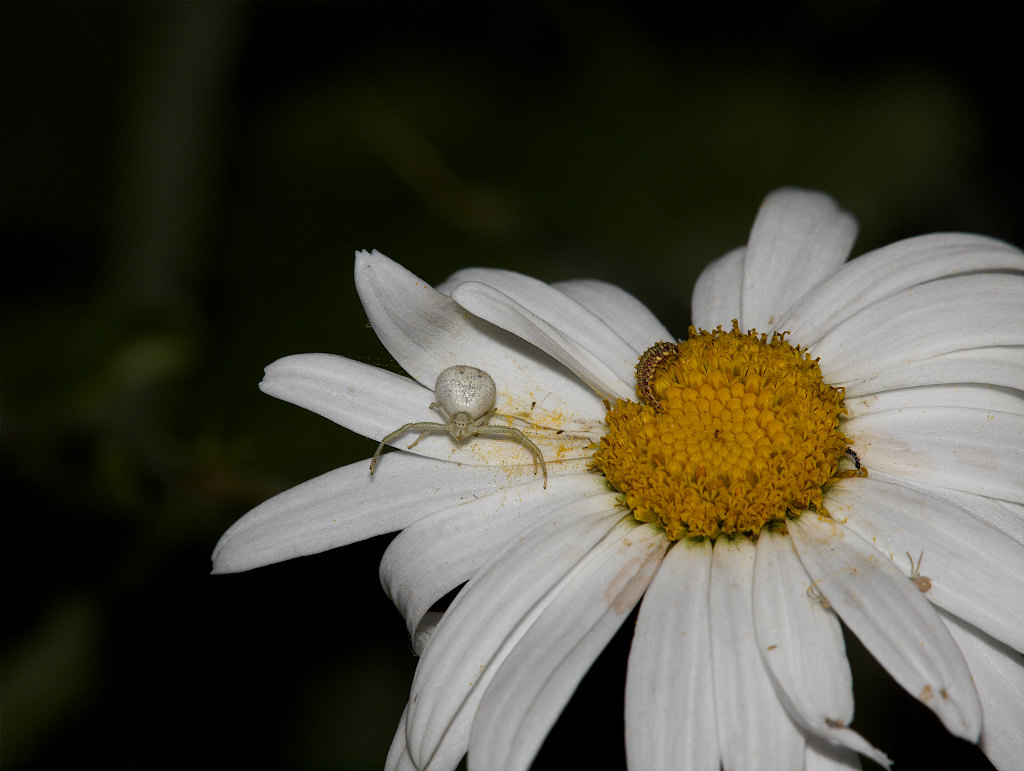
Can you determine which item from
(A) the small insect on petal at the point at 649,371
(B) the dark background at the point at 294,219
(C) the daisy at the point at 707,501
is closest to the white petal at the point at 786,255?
(C) the daisy at the point at 707,501

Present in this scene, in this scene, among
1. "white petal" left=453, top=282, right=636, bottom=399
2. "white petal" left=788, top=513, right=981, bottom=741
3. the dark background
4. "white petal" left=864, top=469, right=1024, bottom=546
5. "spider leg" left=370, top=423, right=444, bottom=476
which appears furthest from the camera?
the dark background

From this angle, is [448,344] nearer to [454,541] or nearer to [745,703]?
[454,541]

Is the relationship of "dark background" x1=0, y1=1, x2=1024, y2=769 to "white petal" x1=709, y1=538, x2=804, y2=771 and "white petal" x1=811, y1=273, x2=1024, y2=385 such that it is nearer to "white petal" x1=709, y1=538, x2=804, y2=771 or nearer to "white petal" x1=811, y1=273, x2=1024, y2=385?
"white petal" x1=709, y1=538, x2=804, y2=771

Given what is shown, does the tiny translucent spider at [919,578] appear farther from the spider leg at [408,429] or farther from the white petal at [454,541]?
the spider leg at [408,429]

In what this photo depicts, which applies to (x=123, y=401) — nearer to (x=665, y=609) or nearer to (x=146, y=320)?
(x=146, y=320)

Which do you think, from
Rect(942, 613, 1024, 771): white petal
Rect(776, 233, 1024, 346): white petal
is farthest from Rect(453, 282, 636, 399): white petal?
Rect(942, 613, 1024, 771): white petal

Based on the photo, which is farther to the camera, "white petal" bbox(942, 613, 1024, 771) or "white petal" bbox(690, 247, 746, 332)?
"white petal" bbox(690, 247, 746, 332)

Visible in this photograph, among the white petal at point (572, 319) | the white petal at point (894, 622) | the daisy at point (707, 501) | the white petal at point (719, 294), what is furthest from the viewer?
the white petal at point (719, 294)
